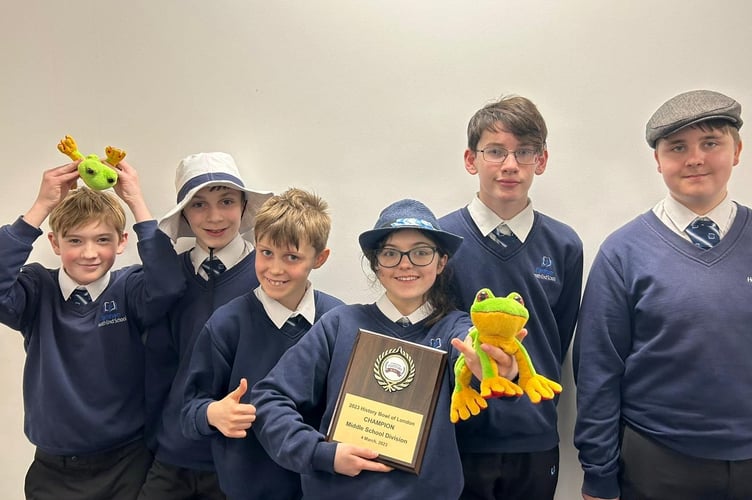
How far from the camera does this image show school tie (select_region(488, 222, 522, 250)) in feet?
6.13

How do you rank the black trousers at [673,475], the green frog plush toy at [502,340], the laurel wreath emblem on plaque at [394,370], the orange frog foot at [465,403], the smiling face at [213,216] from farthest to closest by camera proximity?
the smiling face at [213,216] < the black trousers at [673,475] < the laurel wreath emblem on plaque at [394,370] < the orange frog foot at [465,403] < the green frog plush toy at [502,340]

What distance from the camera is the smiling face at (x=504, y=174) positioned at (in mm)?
1823

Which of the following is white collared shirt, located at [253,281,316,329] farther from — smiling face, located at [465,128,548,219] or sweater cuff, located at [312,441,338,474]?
smiling face, located at [465,128,548,219]

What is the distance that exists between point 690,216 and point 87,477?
2.16 meters

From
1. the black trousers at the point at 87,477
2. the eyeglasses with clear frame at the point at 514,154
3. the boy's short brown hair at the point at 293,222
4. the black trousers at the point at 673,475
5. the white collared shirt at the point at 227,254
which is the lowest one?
the black trousers at the point at 87,477

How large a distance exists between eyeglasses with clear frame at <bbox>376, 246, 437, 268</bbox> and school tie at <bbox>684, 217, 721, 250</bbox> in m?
0.81

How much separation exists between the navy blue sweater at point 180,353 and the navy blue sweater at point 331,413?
1.35 feet

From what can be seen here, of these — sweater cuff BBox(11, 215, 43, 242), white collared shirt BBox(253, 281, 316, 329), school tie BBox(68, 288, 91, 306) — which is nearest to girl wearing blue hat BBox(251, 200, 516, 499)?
white collared shirt BBox(253, 281, 316, 329)

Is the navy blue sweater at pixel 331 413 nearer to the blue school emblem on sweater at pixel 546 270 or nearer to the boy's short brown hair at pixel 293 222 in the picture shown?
Result: the boy's short brown hair at pixel 293 222

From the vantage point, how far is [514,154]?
1.83 meters

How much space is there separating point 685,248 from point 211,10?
193 centimetres

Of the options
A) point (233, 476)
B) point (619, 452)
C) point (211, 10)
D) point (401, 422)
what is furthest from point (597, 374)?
point (211, 10)

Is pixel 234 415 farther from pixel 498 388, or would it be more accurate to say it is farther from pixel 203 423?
pixel 498 388

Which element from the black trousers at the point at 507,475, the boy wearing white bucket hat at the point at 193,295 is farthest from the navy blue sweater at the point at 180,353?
the black trousers at the point at 507,475
